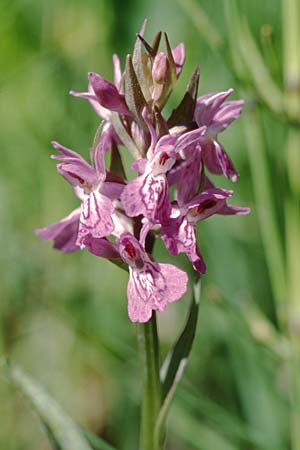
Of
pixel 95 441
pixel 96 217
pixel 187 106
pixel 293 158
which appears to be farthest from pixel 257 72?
pixel 95 441

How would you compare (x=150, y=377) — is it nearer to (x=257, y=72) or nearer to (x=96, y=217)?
(x=96, y=217)

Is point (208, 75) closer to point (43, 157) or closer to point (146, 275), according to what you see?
point (43, 157)

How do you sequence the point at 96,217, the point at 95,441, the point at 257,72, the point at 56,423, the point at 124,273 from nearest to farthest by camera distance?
the point at 96,217 → the point at 56,423 → the point at 95,441 → the point at 257,72 → the point at 124,273

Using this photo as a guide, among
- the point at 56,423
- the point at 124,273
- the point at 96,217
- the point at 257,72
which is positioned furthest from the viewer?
the point at 124,273

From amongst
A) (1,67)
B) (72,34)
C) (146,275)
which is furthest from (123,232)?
(72,34)

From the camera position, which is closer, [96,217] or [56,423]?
[96,217]

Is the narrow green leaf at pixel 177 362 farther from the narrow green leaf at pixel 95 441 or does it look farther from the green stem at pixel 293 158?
the green stem at pixel 293 158
